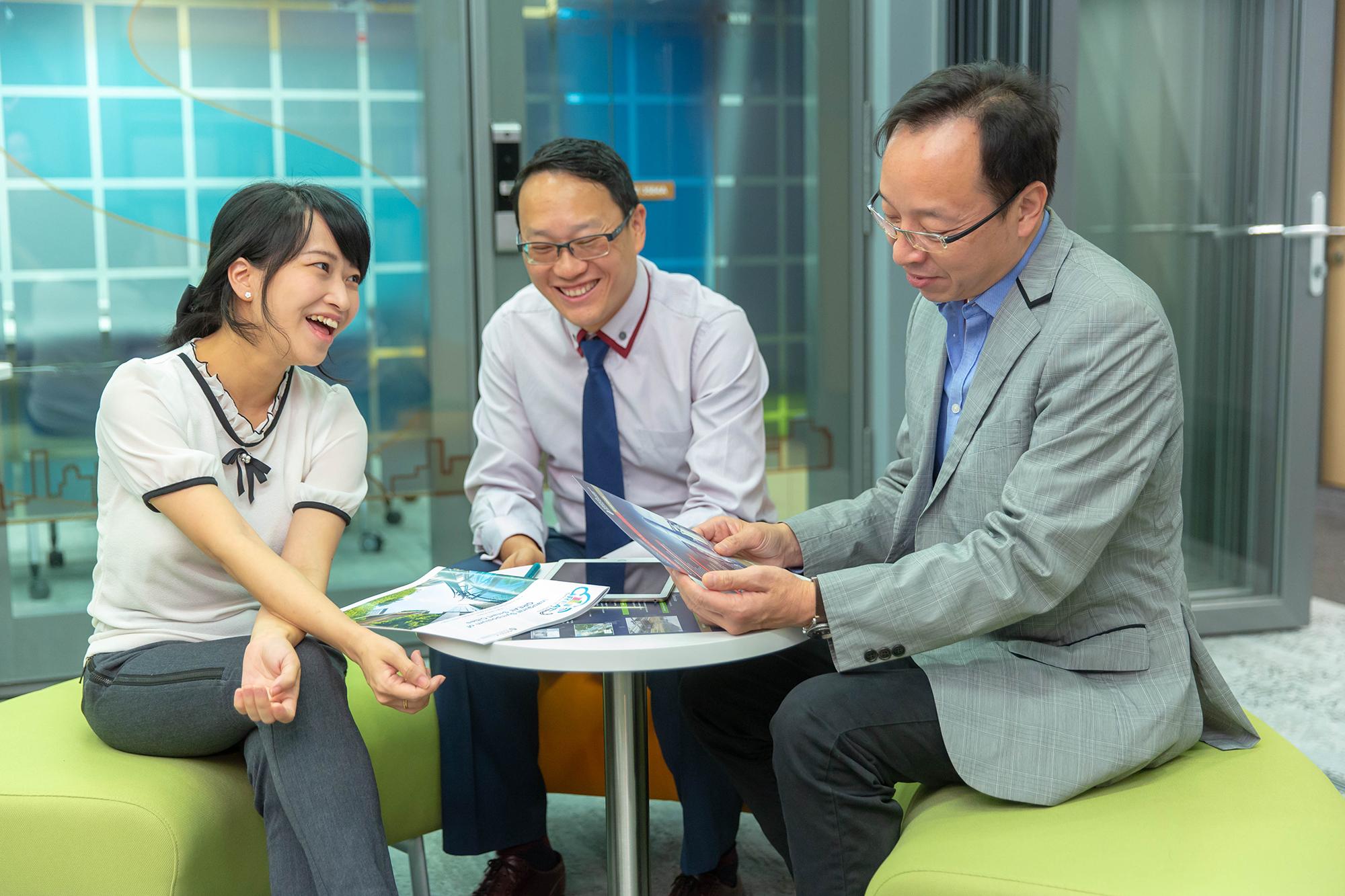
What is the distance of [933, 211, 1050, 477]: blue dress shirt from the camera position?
1.65 meters

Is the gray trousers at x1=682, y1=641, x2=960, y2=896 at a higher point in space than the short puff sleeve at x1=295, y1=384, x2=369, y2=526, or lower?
lower

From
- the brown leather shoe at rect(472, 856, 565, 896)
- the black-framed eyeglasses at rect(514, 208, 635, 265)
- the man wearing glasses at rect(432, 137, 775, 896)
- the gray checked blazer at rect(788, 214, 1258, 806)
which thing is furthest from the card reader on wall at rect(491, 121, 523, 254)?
the gray checked blazer at rect(788, 214, 1258, 806)

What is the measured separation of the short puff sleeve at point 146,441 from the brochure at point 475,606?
29 centimetres

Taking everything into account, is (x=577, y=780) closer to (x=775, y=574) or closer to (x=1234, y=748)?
(x=775, y=574)

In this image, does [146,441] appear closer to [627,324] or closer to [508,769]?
[508,769]

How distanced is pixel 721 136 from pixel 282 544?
2213mm

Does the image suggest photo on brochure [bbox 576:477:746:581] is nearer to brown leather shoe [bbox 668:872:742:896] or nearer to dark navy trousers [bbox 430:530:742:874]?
dark navy trousers [bbox 430:530:742:874]

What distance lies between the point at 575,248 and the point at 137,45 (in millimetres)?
1698

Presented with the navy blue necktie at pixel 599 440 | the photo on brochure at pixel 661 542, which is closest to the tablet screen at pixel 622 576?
the photo on brochure at pixel 661 542

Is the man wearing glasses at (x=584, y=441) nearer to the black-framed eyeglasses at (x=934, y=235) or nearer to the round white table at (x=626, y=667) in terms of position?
the round white table at (x=626, y=667)

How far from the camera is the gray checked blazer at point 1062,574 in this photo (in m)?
1.46

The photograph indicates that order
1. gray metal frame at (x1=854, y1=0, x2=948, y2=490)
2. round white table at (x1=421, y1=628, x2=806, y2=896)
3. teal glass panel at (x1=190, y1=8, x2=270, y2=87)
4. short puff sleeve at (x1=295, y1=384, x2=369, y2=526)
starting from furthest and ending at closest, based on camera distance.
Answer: gray metal frame at (x1=854, y1=0, x2=948, y2=490)
teal glass panel at (x1=190, y1=8, x2=270, y2=87)
short puff sleeve at (x1=295, y1=384, x2=369, y2=526)
round white table at (x1=421, y1=628, x2=806, y2=896)

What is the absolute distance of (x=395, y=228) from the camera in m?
3.35

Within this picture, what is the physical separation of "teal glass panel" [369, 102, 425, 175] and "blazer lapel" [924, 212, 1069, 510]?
2139 mm
